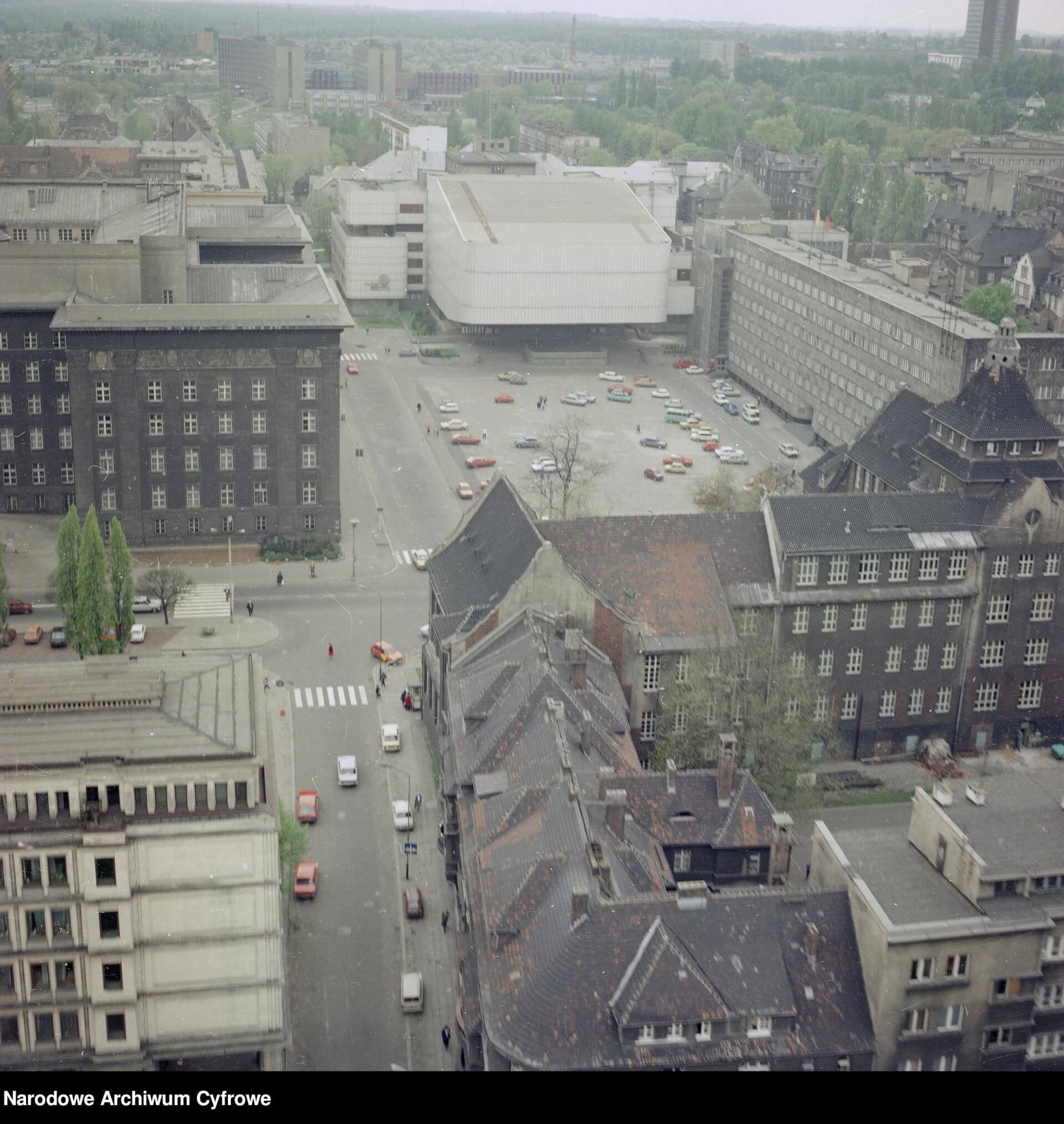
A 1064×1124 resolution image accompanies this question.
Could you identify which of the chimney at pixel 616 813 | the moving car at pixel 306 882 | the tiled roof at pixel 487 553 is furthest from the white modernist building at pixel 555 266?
the chimney at pixel 616 813

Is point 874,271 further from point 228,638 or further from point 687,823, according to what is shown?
point 687,823

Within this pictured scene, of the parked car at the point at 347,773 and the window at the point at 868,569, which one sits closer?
the parked car at the point at 347,773

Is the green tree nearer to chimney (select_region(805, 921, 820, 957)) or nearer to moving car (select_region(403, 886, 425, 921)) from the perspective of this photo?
moving car (select_region(403, 886, 425, 921))

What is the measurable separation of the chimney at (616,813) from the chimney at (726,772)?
6973 mm

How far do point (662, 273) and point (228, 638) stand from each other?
336ft

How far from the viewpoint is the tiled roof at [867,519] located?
8925 cm

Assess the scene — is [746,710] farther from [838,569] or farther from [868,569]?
[868,569]

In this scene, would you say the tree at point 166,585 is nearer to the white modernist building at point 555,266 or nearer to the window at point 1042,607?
the window at point 1042,607

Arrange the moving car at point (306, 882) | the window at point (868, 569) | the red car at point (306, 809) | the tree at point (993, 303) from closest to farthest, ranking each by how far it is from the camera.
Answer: the moving car at point (306, 882) < the red car at point (306, 809) < the window at point (868, 569) < the tree at point (993, 303)

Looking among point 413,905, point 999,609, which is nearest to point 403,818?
point 413,905

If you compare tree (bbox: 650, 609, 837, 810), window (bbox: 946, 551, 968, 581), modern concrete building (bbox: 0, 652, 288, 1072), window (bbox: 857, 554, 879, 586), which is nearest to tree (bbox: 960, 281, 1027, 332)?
window (bbox: 946, 551, 968, 581)

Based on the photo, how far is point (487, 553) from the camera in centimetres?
9069

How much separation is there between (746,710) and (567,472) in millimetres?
51342

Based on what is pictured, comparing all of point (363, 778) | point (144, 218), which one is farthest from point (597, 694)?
point (144, 218)
